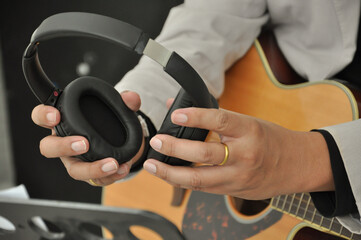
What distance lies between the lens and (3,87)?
171 centimetres

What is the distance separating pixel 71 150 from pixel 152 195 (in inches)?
19.5

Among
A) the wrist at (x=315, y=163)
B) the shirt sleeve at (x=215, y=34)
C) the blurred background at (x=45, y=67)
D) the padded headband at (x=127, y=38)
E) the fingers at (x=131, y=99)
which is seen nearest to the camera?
the padded headband at (x=127, y=38)

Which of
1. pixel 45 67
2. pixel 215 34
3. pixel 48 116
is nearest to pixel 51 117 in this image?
pixel 48 116

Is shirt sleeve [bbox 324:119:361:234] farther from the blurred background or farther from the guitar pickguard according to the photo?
the blurred background

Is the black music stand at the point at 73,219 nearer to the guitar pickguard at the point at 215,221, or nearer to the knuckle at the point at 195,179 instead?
the knuckle at the point at 195,179

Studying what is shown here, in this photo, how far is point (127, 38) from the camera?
414 mm

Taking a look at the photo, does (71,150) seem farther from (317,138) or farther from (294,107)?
(294,107)

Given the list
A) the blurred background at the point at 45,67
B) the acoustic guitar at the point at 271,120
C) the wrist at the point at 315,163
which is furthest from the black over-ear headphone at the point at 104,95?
the blurred background at the point at 45,67

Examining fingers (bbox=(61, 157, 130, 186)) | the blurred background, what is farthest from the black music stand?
the blurred background

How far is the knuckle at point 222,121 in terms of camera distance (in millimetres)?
454

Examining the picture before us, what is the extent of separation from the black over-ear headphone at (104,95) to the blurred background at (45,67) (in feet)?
1.87

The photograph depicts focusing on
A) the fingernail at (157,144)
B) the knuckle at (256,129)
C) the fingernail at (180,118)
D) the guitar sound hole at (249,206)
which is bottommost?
the guitar sound hole at (249,206)

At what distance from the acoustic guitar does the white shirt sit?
0.12 ft

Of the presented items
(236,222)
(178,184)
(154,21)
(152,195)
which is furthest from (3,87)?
(178,184)
